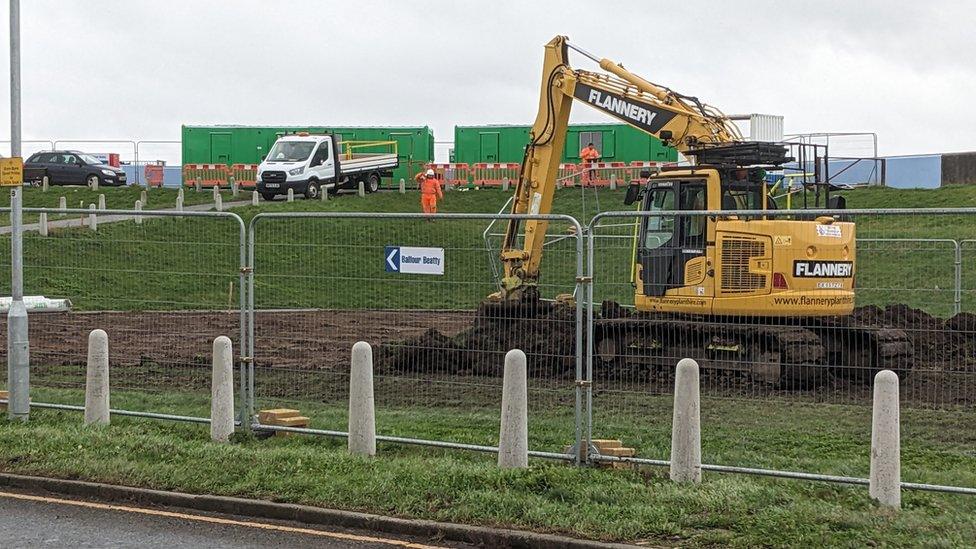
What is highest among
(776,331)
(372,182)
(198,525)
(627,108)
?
(372,182)

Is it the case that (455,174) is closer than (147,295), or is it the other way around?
(147,295)

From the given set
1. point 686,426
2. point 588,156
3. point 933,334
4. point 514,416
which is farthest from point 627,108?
point 588,156

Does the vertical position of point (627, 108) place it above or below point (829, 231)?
above

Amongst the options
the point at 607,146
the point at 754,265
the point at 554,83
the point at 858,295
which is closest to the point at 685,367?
the point at 858,295

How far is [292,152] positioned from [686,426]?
37.1m

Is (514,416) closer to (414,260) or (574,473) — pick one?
(574,473)

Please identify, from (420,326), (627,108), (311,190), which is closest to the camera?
(420,326)

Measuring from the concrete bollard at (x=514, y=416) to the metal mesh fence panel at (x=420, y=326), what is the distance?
2.01 ft

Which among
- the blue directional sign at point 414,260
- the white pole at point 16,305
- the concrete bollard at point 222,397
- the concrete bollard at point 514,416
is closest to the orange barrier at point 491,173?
the white pole at point 16,305

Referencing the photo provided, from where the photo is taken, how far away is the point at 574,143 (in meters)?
50.4

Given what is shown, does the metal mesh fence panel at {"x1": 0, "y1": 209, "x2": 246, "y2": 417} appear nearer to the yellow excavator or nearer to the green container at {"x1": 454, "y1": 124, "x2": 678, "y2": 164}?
the yellow excavator

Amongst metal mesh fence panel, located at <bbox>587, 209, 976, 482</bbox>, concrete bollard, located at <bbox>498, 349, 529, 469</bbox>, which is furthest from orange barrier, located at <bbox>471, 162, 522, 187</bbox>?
concrete bollard, located at <bbox>498, 349, 529, 469</bbox>

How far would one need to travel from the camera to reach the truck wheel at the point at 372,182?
1890 inches

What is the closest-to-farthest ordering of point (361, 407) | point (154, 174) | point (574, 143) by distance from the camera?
point (361, 407) < point (574, 143) < point (154, 174)
